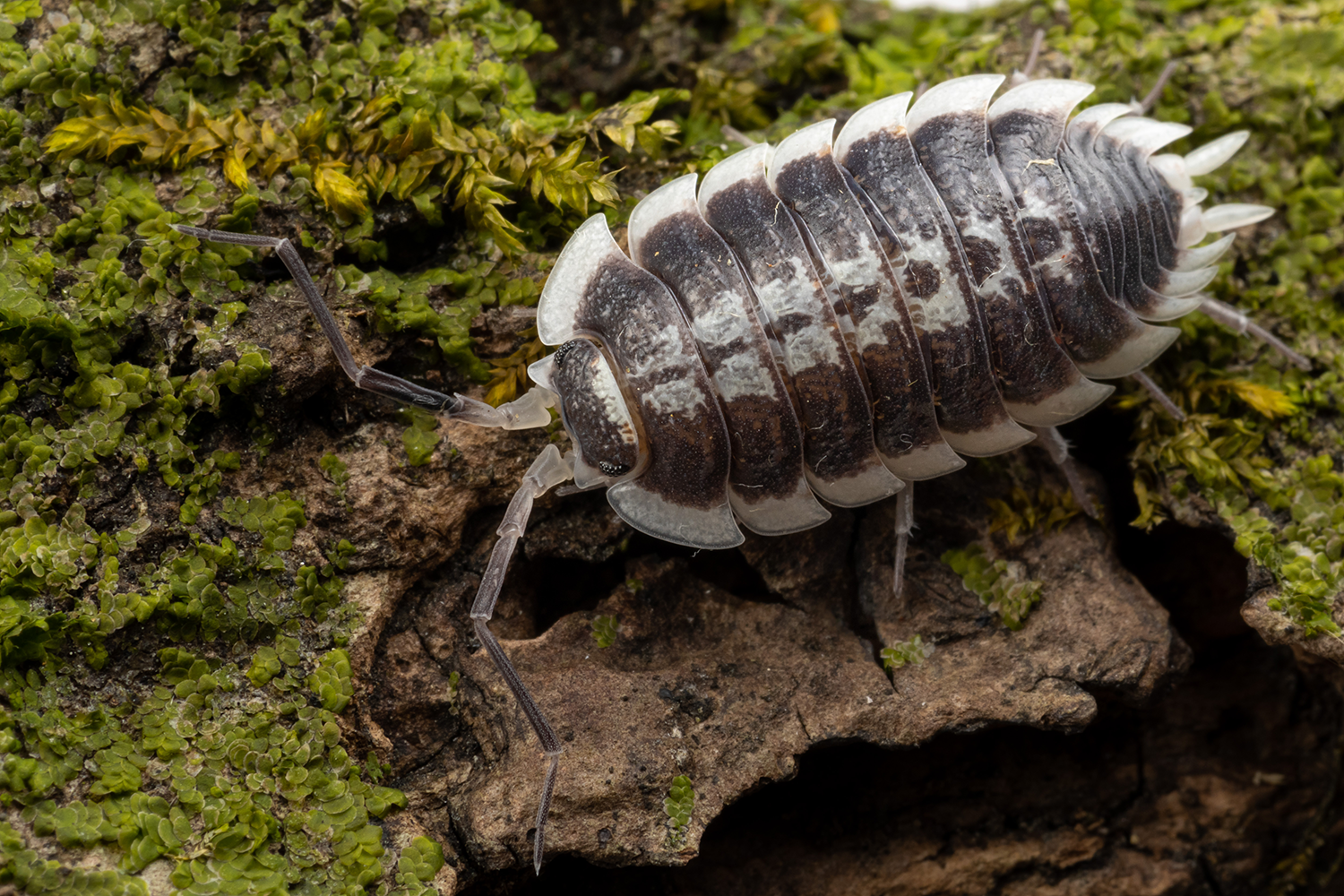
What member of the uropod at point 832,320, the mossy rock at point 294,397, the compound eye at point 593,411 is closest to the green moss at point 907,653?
the uropod at point 832,320

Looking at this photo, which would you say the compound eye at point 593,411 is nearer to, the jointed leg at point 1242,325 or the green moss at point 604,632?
the green moss at point 604,632

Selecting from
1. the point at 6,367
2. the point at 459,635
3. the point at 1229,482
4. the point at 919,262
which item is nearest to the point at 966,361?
the point at 919,262

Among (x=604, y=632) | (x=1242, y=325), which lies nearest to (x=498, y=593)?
(x=604, y=632)

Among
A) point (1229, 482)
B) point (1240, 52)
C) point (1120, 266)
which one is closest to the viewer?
point (1120, 266)

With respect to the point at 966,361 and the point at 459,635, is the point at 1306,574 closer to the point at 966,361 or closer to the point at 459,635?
the point at 966,361

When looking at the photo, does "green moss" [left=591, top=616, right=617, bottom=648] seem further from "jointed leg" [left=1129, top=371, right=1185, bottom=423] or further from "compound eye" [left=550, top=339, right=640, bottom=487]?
"jointed leg" [left=1129, top=371, right=1185, bottom=423]

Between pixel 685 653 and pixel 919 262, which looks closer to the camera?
pixel 919 262

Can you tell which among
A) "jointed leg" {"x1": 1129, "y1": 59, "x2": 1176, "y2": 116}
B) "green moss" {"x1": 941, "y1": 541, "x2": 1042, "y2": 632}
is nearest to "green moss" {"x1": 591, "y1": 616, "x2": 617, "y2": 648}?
"green moss" {"x1": 941, "y1": 541, "x2": 1042, "y2": 632}

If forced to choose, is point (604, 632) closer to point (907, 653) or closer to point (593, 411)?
point (593, 411)
